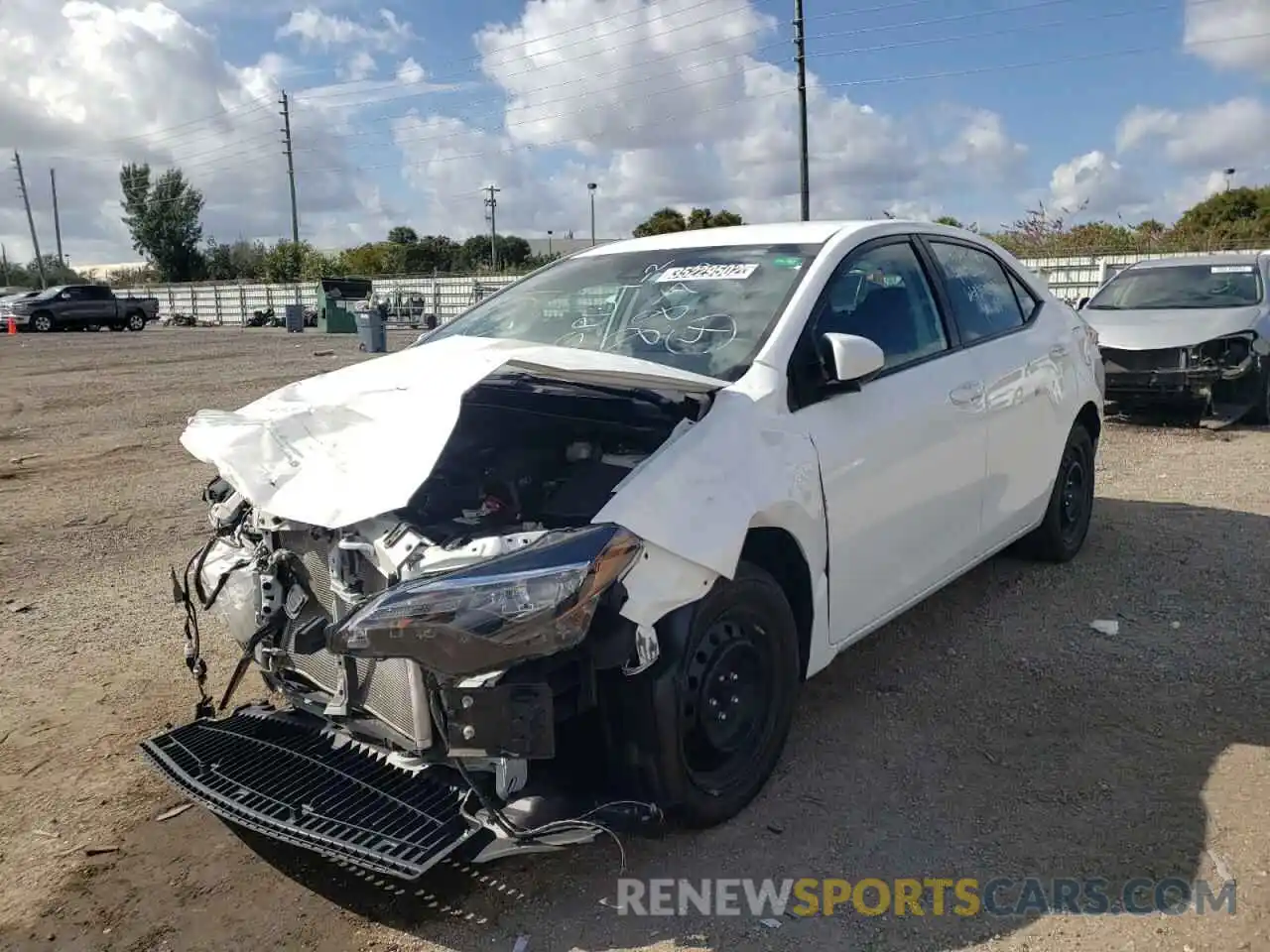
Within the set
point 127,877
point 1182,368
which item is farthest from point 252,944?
point 1182,368

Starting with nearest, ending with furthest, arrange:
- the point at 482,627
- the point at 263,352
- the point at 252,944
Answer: the point at 482,627
the point at 252,944
the point at 263,352

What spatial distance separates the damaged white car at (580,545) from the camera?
256 cm

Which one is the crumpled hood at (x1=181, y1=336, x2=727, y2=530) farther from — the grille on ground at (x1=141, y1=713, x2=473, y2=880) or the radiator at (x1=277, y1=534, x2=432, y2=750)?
the grille on ground at (x1=141, y1=713, x2=473, y2=880)

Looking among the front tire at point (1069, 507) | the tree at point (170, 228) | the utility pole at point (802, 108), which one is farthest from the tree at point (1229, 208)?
the tree at point (170, 228)

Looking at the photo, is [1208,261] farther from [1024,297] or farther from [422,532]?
[422,532]

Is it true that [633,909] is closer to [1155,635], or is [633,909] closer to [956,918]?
[956,918]

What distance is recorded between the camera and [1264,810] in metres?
3.17

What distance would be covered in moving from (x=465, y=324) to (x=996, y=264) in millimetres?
2637

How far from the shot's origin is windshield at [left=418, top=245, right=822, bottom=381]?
140 inches

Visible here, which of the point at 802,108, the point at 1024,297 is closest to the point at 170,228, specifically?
the point at 802,108

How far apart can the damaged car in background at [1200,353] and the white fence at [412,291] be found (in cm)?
275

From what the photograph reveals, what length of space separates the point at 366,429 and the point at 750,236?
193 cm

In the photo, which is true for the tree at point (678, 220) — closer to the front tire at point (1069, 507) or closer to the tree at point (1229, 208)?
the tree at point (1229, 208)

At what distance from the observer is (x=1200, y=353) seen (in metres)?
9.59
